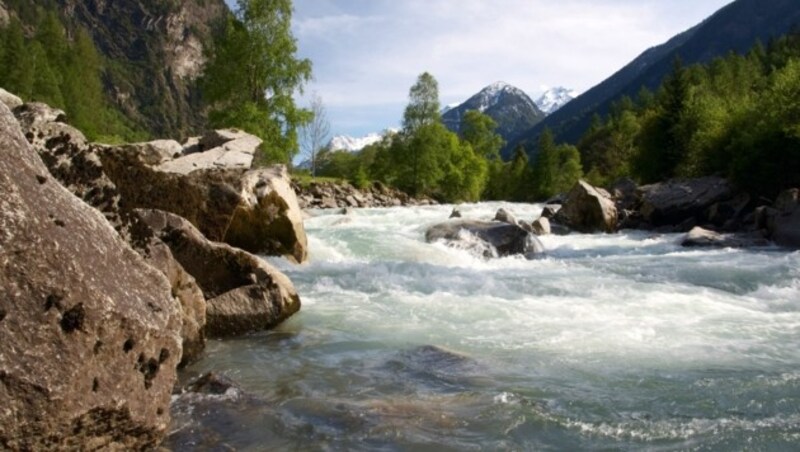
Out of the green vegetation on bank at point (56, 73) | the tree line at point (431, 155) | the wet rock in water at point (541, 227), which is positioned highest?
the green vegetation on bank at point (56, 73)

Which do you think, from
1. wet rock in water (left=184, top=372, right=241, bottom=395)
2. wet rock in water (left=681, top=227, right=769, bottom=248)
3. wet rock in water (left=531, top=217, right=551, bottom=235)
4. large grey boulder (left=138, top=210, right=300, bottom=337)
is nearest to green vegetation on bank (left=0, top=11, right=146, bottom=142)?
wet rock in water (left=531, top=217, right=551, bottom=235)

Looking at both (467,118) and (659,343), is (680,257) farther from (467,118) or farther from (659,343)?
(467,118)

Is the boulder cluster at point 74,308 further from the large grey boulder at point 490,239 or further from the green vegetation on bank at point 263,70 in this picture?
the green vegetation on bank at point 263,70

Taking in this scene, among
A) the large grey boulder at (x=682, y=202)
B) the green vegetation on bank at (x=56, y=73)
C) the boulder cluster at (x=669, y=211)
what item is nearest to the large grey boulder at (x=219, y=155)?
the boulder cluster at (x=669, y=211)

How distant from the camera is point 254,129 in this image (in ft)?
110

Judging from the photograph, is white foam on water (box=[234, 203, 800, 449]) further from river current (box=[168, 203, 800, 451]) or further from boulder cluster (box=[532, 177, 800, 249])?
boulder cluster (box=[532, 177, 800, 249])

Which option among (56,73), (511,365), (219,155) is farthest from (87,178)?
(56,73)

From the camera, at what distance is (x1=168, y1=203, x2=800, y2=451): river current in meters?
5.75

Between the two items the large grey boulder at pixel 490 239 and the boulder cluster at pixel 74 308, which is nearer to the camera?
the boulder cluster at pixel 74 308

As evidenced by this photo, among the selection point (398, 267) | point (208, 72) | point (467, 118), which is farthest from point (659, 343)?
point (467, 118)

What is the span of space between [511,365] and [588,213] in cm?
2412

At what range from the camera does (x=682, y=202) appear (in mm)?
31391

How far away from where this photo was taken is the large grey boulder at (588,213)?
30.5m

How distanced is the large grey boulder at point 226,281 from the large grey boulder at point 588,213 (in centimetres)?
2322
